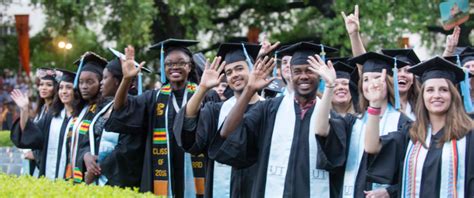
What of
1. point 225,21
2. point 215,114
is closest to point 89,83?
point 215,114

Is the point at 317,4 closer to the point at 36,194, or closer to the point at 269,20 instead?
the point at 269,20

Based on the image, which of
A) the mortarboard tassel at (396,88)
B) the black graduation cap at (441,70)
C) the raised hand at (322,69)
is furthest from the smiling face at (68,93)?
the black graduation cap at (441,70)

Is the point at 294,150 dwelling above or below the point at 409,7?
below

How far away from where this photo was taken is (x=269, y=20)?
21.1 metres

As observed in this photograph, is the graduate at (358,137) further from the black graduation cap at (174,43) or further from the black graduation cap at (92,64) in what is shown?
the black graduation cap at (92,64)

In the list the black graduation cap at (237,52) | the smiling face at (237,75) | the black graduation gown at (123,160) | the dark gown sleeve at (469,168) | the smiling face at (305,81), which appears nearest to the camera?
the dark gown sleeve at (469,168)

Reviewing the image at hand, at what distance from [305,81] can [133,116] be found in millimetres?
1842

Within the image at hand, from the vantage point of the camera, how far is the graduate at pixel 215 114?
714 centimetres

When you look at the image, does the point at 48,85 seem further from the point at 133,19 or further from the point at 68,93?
the point at 133,19

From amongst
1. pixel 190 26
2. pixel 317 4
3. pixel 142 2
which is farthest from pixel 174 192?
pixel 317 4

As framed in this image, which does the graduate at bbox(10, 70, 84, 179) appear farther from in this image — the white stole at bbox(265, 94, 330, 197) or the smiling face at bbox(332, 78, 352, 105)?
the white stole at bbox(265, 94, 330, 197)

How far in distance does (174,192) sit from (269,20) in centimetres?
1325

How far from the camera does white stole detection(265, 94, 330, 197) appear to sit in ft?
22.0

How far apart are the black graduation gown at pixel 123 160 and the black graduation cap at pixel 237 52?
Result: 45.7 inches
